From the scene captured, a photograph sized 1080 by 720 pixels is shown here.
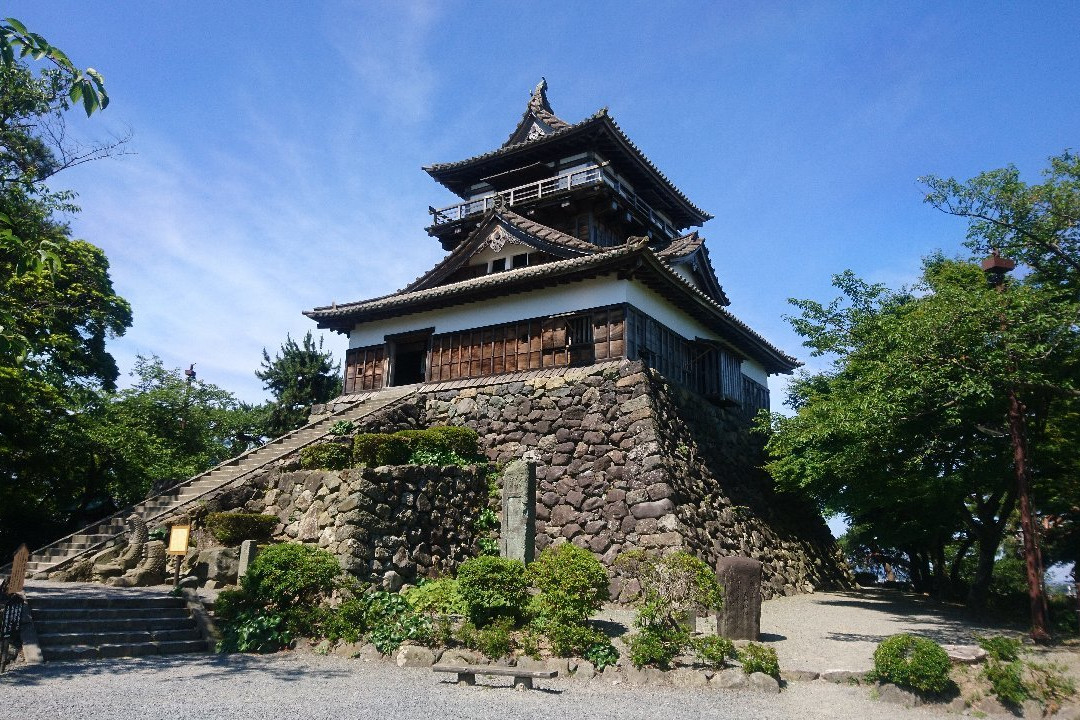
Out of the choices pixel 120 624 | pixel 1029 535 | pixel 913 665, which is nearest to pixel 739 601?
pixel 913 665

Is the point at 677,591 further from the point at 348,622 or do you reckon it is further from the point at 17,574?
the point at 17,574

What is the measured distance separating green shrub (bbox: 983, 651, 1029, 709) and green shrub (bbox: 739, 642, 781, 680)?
2.50 metres

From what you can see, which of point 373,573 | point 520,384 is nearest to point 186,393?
point 520,384

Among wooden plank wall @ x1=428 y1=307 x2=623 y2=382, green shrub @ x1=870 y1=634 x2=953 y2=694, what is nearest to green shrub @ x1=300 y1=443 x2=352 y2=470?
wooden plank wall @ x1=428 y1=307 x2=623 y2=382

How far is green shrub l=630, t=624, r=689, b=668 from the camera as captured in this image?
9.49 metres

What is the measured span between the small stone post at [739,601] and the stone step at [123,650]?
8.69 meters

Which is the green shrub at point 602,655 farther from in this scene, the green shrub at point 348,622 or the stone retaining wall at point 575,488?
the stone retaining wall at point 575,488

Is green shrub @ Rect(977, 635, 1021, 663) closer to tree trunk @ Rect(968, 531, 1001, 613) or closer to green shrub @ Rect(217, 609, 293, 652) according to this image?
tree trunk @ Rect(968, 531, 1001, 613)

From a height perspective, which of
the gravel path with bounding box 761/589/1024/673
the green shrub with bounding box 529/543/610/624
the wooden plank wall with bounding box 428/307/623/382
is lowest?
the gravel path with bounding box 761/589/1024/673

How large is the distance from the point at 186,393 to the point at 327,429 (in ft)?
45.4

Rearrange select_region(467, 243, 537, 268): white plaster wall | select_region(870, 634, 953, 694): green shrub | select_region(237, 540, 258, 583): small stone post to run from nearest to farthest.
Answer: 1. select_region(870, 634, 953, 694): green shrub
2. select_region(237, 540, 258, 583): small stone post
3. select_region(467, 243, 537, 268): white plaster wall

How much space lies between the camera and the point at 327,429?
1909 cm

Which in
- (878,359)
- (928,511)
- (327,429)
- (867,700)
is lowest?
(867,700)

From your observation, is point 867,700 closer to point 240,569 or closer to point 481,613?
point 481,613
